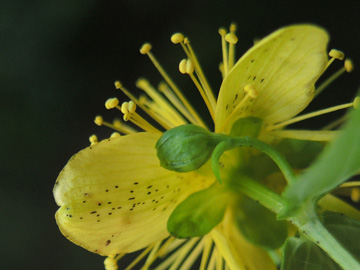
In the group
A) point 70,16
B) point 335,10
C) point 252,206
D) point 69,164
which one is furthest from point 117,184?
point 335,10

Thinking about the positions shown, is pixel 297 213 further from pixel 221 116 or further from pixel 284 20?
pixel 284 20

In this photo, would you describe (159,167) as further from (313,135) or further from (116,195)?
(313,135)

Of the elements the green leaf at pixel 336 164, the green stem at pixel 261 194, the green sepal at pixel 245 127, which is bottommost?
the green stem at pixel 261 194

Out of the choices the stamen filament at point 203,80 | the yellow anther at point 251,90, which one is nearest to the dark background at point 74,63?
the stamen filament at point 203,80

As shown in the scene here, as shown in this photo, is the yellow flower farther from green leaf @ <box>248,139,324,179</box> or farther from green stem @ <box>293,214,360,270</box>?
green stem @ <box>293,214,360,270</box>

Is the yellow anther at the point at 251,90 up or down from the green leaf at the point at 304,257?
up

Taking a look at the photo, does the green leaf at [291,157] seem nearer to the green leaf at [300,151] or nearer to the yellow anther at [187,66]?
the green leaf at [300,151]

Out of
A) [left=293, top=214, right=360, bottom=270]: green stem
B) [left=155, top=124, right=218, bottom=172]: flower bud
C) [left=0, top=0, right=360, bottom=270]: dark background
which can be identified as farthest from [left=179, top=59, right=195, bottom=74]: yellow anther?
[left=0, top=0, right=360, bottom=270]: dark background
